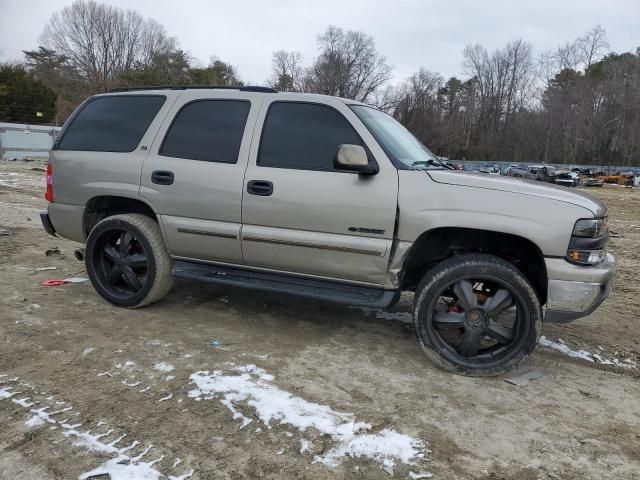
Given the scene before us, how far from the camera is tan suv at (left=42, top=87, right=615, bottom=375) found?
3277 millimetres

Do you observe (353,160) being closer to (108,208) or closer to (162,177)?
(162,177)

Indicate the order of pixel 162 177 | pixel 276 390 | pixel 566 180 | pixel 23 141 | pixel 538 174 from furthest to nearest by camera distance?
pixel 538 174 → pixel 566 180 → pixel 23 141 → pixel 162 177 → pixel 276 390

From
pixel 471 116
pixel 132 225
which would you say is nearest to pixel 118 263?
pixel 132 225

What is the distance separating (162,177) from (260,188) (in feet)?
3.00

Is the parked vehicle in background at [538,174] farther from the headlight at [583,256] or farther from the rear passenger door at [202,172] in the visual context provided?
the rear passenger door at [202,172]

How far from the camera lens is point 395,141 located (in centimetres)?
394

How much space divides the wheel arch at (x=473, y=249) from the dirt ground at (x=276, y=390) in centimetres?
67

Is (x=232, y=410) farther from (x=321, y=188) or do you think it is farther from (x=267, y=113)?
(x=267, y=113)

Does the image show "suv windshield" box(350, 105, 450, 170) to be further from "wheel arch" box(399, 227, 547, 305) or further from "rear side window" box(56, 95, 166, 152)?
"rear side window" box(56, 95, 166, 152)

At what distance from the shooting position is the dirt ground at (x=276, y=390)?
2.40 meters


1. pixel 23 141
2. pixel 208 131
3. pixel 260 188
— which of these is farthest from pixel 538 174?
pixel 260 188

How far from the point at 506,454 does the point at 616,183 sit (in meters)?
40.5

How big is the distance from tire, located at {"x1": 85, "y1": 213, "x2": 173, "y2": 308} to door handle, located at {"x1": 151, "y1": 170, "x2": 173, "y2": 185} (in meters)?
0.40

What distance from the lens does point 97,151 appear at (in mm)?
4383
